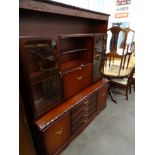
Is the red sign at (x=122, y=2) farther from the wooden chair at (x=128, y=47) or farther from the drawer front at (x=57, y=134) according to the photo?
the drawer front at (x=57, y=134)

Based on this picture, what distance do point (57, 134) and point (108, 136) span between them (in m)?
0.76

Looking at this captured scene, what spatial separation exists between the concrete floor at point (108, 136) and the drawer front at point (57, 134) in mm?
181

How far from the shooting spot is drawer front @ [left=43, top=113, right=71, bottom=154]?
4.08ft

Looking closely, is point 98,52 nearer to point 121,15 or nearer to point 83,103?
point 83,103

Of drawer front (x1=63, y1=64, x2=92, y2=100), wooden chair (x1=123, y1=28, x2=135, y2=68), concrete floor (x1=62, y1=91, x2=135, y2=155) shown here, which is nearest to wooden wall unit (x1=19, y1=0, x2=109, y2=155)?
drawer front (x1=63, y1=64, x2=92, y2=100)

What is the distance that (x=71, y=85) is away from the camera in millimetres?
1575

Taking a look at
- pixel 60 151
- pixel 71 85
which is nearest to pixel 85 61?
pixel 71 85

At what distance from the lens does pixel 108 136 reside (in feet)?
5.66

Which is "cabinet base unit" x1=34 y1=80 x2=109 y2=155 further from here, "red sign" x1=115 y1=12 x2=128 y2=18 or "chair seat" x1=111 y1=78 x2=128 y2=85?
"red sign" x1=115 y1=12 x2=128 y2=18

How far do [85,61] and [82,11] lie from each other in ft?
2.25

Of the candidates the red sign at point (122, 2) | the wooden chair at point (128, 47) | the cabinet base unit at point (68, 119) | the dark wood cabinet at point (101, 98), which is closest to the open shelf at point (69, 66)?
the cabinet base unit at point (68, 119)
